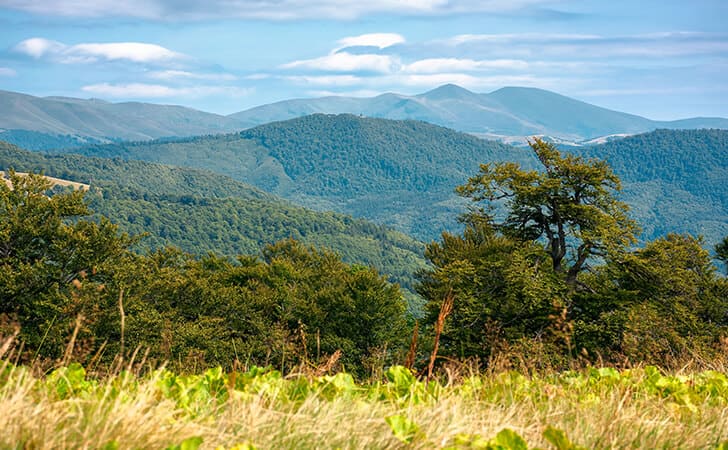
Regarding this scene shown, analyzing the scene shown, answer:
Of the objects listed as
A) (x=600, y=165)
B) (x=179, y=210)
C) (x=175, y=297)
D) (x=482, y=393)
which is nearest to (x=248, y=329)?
(x=175, y=297)

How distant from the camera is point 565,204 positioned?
21.4 m

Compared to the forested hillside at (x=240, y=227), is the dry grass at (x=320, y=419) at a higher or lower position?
higher

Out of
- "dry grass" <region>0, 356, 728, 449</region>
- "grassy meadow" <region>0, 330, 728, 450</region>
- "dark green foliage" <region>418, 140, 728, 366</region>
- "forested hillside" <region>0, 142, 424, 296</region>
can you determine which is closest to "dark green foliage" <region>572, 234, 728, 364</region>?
"dark green foliage" <region>418, 140, 728, 366</region>

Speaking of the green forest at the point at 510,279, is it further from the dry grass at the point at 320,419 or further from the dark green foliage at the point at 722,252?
the dry grass at the point at 320,419

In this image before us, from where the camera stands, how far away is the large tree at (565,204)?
2084 cm

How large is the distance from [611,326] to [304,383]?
57.1 ft

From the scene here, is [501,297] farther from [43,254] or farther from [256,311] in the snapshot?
[43,254]

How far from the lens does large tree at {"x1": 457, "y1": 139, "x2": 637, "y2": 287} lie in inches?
821

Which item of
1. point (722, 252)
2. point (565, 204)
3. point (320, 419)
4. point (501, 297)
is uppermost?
point (565, 204)

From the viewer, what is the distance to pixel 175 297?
1189 inches

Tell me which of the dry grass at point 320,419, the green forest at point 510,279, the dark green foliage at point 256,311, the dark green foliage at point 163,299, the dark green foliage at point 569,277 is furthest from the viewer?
the dark green foliage at point 256,311

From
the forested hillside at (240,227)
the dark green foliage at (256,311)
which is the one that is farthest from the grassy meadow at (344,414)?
the forested hillside at (240,227)

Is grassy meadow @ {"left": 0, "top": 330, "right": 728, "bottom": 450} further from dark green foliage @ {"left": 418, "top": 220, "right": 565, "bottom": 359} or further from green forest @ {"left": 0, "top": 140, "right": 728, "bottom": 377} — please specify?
dark green foliage @ {"left": 418, "top": 220, "right": 565, "bottom": 359}

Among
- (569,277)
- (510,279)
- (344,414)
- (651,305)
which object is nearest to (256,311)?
(510,279)
